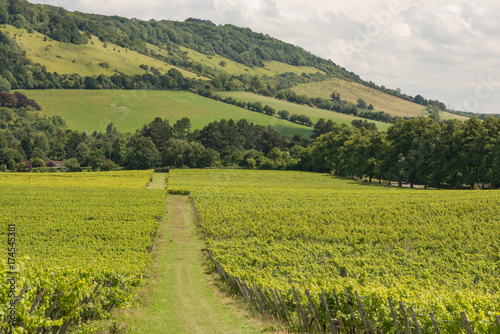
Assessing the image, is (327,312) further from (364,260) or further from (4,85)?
(4,85)

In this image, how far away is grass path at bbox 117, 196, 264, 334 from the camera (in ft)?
54.9

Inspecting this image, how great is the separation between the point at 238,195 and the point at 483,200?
32.9 m

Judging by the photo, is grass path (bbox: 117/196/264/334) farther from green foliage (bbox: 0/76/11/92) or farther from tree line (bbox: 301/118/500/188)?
green foliage (bbox: 0/76/11/92)

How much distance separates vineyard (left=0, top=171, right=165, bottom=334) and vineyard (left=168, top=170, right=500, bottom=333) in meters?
6.22

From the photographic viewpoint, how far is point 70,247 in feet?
104

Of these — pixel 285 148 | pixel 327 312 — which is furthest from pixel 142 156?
pixel 327 312

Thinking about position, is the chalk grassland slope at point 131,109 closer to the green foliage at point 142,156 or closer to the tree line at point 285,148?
the tree line at point 285,148

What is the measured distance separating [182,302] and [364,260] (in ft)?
45.0

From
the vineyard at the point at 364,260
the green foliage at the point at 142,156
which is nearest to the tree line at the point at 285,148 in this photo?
the green foliage at the point at 142,156

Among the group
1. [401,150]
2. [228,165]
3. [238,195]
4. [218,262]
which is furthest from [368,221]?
[228,165]

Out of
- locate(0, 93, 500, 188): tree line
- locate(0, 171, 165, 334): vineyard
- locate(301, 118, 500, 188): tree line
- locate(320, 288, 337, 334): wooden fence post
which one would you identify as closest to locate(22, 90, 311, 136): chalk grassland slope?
locate(0, 93, 500, 188): tree line

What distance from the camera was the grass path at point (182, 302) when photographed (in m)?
16.7

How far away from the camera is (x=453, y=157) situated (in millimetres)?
74250

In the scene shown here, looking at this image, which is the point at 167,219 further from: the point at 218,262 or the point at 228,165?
the point at 228,165
